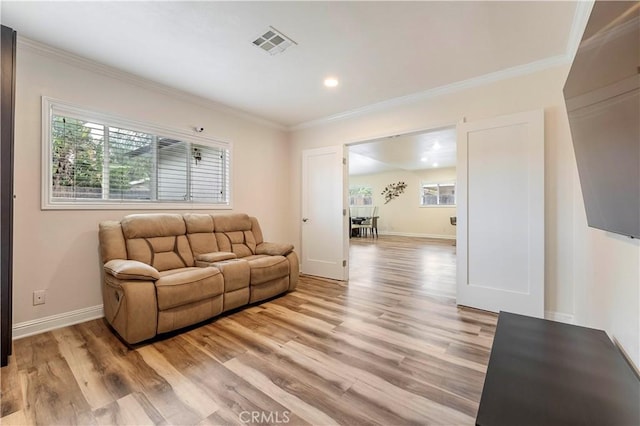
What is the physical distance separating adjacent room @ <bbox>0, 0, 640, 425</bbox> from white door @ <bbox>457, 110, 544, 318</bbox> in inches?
0.7

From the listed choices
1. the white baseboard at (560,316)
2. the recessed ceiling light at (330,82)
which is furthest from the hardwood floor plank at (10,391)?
Answer: the white baseboard at (560,316)

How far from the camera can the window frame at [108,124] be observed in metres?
2.37

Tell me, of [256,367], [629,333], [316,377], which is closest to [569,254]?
[629,333]

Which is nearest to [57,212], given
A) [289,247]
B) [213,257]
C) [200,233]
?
[200,233]

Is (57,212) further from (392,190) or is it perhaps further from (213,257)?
(392,190)

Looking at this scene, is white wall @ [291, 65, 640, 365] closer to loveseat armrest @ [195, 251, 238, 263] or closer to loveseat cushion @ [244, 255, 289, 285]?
loveseat cushion @ [244, 255, 289, 285]

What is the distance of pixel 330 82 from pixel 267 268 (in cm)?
221

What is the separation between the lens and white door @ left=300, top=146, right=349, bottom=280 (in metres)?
4.07

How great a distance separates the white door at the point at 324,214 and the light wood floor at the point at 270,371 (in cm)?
131

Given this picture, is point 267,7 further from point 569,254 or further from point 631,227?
point 569,254

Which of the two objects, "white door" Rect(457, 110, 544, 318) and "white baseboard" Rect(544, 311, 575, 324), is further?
"white door" Rect(457, 110, 544, 318)

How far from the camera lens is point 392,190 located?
34.6ft

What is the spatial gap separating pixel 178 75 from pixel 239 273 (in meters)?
2.19

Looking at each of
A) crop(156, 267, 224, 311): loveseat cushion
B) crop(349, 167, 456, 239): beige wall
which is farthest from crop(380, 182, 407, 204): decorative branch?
crop(156, 267, 224, 311): loveseat cushion
